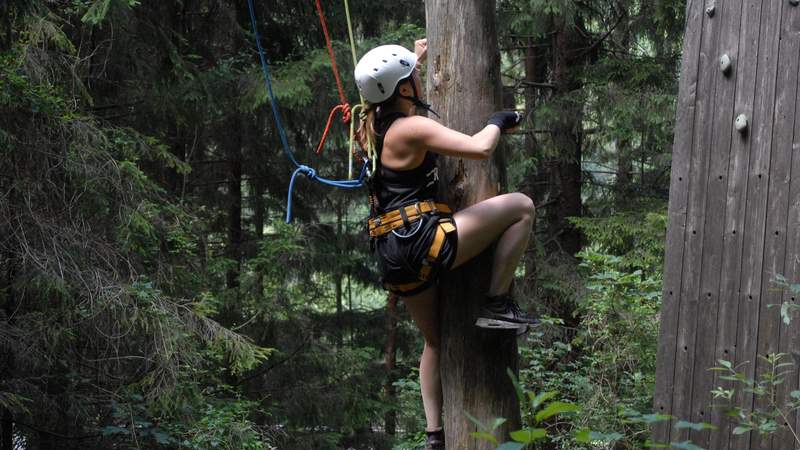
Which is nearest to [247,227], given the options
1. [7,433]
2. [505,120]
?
[7,433]

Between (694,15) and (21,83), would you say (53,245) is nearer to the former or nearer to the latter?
(21,83)

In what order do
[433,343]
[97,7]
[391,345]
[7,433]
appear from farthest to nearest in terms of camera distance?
[391,345], [97,7], [7,433], [433,343]

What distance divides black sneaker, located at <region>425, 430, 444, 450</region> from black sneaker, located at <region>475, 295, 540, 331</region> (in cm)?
77

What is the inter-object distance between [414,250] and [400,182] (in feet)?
1.20

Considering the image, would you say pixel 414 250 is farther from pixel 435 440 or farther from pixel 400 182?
pixel 435 440

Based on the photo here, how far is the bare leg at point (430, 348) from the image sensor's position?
479cm

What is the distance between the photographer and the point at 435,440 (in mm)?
4941

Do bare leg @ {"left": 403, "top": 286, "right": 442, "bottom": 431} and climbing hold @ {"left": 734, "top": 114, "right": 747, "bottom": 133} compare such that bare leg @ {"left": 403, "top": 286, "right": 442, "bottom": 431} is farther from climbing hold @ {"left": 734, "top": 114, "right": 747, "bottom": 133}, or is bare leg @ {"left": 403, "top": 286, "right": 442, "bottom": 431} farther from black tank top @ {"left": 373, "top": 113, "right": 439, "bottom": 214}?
climbing hold @ {"left": 734, "top": 114, "right": 747, "bottom": 133}

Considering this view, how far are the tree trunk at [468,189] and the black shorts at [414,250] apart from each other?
259 millimetres

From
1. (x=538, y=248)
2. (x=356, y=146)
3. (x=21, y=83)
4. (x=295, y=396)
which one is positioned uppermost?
(x=21, y=83)

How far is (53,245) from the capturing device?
7352mm

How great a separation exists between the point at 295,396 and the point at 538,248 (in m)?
4.29

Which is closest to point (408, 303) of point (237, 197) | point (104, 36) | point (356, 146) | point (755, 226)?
point (356, 146)

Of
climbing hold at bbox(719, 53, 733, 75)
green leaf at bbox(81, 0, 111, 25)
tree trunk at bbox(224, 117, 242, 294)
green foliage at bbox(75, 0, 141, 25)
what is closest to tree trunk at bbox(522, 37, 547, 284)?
tree trunk at bbox(224, 117, 242, 294)
